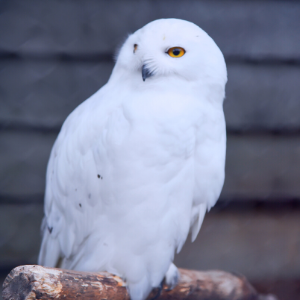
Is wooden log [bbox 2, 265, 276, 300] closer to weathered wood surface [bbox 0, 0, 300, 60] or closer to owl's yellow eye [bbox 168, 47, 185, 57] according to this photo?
owl's yellow eye [bbox 168, 47, 185, 57]

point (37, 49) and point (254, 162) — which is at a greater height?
point (37, 49)

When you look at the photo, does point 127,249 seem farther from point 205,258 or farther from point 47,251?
point 205,258

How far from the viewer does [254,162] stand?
150 centimetres

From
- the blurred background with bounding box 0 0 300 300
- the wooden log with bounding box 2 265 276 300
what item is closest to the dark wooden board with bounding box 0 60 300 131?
the blurred background with bounding box 0 0 300 300

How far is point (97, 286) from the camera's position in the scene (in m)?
0.86

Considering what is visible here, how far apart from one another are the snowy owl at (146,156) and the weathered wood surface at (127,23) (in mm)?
364

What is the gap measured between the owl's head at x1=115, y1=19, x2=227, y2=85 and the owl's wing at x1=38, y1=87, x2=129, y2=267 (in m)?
0.16

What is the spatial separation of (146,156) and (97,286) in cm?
39

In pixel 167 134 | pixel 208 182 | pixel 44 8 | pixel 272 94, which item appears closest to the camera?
pixel 167 134

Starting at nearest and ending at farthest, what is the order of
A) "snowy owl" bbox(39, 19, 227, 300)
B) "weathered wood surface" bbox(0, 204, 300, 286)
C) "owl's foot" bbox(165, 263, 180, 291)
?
"snowy owl" bbox(39, 19, 227, 300) < "owl's foot" bbox(165, 263, 180, 291) < "weathered wood surface" bbox(0, 204, 300, 286)

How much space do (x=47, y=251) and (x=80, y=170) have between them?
0.36 meters

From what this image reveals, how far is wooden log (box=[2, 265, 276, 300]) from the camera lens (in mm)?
733

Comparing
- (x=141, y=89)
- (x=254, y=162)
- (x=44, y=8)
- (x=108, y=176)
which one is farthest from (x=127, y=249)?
(x=44, y=8)

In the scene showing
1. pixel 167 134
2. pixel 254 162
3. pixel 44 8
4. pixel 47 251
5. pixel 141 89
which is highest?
pixel 44 8
